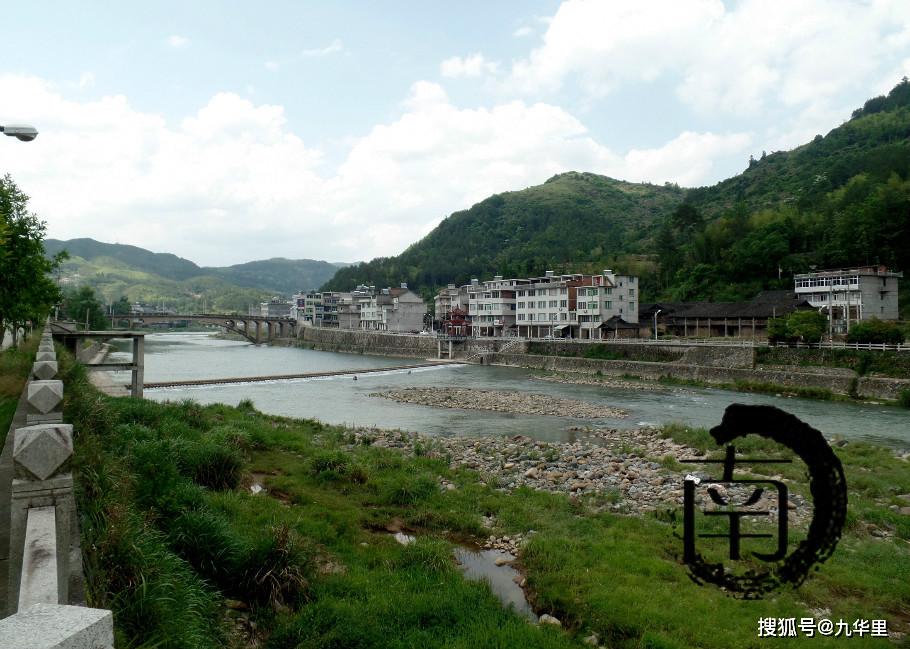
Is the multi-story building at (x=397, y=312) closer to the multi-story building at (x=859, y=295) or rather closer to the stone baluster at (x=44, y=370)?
the multi-story building at (x=859, y=295)

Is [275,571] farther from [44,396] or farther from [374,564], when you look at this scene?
[44,396]

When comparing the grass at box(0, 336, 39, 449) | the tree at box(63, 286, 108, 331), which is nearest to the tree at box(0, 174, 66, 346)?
the grass at box(0, 336, 39, 449)

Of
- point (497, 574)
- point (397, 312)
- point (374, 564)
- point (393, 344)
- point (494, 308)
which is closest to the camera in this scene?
point (374, 564)

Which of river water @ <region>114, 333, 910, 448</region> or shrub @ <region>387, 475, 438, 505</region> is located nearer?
shrub @ <region>387, 475, 438, 505</region>

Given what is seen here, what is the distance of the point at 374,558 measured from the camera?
8320 mm

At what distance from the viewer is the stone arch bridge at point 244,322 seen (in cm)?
8044

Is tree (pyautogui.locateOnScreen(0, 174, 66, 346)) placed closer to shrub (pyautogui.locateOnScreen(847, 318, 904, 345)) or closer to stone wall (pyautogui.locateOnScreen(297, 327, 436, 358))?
shrub (pyautogui.locateOnScreen(847, 318, 904, 345))

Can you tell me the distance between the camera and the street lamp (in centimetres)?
764

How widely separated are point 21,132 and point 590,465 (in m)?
13.3

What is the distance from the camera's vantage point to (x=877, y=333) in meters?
31.3

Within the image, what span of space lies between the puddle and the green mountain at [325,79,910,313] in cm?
4901

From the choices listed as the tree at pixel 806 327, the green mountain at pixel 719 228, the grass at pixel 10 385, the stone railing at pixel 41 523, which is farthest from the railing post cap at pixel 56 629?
the green mountain at pixel 719 228

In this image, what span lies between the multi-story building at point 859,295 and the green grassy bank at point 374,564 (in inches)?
1414


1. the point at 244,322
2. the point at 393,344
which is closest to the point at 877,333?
the point at 393,344
